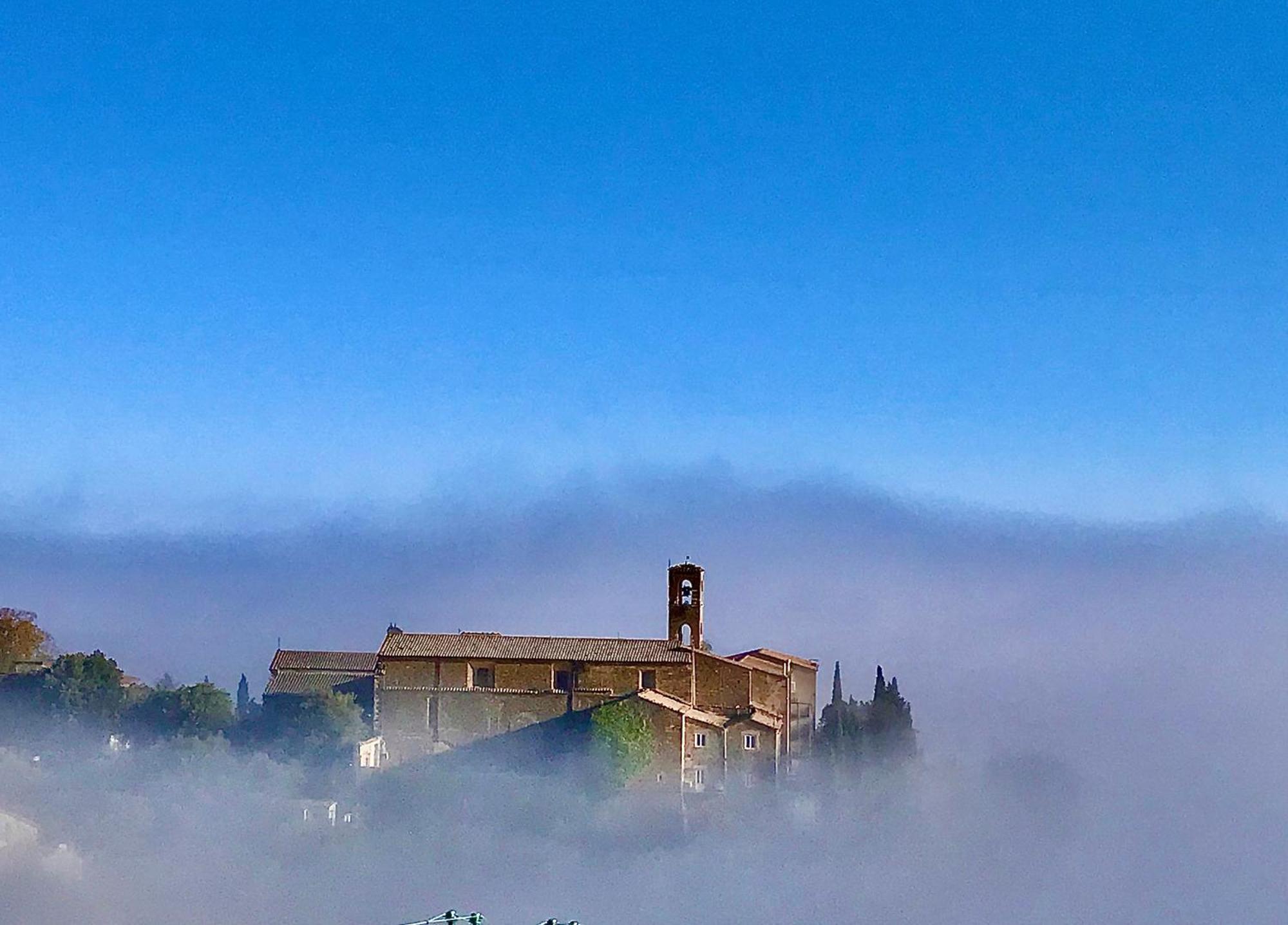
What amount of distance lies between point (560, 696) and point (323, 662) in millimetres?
16587

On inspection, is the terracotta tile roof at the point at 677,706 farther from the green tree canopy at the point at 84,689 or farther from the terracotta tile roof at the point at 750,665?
the green tree canopy at the point at 84,689

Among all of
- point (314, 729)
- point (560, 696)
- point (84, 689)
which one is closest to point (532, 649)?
point (560, 696)

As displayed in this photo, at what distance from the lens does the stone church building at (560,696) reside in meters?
68.6

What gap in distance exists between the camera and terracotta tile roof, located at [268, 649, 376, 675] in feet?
256

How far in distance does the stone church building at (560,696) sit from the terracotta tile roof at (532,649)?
63mm

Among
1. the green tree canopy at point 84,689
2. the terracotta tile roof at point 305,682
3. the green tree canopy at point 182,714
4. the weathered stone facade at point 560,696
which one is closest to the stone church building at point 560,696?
the weathered stone facade at point 560,696

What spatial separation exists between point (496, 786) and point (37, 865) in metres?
20.1

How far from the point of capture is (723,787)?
69250 mm

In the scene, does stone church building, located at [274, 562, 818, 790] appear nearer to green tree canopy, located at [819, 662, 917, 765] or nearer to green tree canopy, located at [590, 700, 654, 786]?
green tree canopy, located at [590, 700, 654, 786]

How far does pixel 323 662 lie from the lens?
79.1 metres

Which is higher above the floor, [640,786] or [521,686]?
[521,686]

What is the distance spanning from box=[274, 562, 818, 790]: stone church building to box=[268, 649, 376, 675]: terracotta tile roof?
23.6 feet

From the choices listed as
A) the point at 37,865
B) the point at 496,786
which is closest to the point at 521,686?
the point at 496,786

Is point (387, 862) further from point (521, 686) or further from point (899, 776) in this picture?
point (899, 776)
